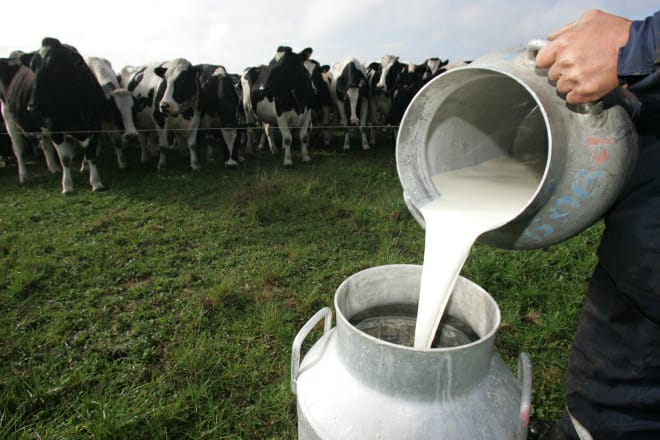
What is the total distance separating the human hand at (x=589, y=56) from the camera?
3.05ft

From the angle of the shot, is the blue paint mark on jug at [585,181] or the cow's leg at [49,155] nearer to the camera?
the blue paint mark on jug at [585,181]

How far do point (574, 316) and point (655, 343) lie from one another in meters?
1.33

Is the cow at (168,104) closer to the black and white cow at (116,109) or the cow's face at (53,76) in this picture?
the black and white cow at (116,109)

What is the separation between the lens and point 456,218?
1.30 metres

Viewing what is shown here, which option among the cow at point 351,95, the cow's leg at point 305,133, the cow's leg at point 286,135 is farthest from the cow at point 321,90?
the cow's leg at point 286,135

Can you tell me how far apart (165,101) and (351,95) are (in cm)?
379

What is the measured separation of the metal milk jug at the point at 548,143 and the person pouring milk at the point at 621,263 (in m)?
0.05

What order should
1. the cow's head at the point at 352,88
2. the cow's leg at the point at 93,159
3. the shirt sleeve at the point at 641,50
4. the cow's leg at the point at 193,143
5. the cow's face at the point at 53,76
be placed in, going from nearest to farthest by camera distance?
1. the shirt sleeve at the point at 641,50
2. the cow's face at the point at 53,76
3. the cow's leg at the point at 93,159
4. the cow's leg at the point at 193,143
5. the cow's head at the point at 352,88

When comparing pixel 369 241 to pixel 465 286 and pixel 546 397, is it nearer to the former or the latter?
pixel 546 397

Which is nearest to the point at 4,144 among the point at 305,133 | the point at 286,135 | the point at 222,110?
the point at 222,110

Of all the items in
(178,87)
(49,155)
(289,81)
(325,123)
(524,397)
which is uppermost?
(289,81)

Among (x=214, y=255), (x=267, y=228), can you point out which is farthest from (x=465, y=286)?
(x=267, y=228)

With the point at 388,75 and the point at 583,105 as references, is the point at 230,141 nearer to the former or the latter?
the point at 388,75

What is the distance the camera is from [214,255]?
3410mm
